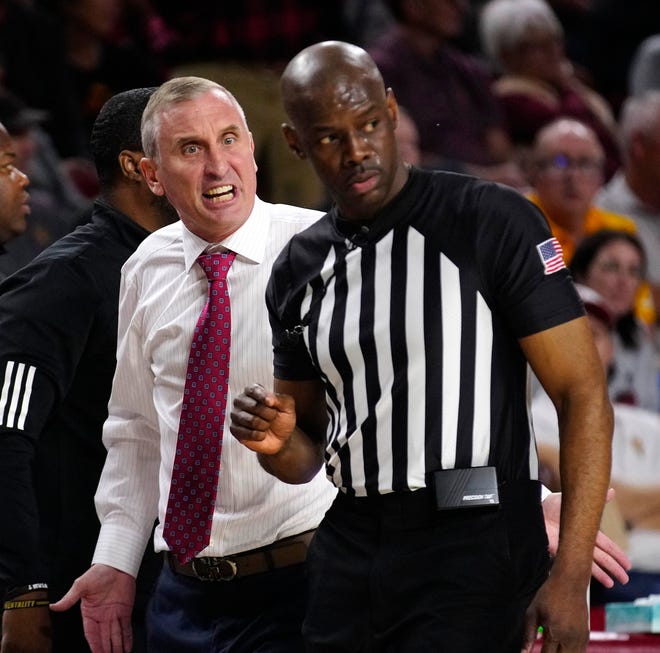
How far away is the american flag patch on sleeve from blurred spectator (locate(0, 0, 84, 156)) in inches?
181

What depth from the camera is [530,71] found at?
8.02 m

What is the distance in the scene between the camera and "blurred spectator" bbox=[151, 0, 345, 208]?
664 centimetres

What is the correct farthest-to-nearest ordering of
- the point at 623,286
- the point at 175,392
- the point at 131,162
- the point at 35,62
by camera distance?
the point at 35,62
the point at 623,286
the point at 131,162
the point at 175,392

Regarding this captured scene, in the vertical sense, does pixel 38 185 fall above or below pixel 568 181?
below

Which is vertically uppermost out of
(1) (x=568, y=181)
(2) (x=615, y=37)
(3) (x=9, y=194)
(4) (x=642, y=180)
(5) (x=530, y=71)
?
(2) (x=615, y=37)

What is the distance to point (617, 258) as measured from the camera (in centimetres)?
624

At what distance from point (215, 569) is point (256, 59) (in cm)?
420

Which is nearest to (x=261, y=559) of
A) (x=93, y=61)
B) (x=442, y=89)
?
(x=93, y=61)

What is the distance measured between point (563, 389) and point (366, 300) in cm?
36

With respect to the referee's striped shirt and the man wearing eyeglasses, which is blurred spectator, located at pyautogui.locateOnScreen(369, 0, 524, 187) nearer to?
the man wearing eyeglasses

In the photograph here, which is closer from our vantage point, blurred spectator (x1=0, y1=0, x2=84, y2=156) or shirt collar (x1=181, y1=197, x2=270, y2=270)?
shirt collar (x1=181, y1=197, x2=270, y2=270)

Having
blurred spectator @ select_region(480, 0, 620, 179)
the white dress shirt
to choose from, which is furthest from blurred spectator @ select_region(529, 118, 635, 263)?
the white dress shirt

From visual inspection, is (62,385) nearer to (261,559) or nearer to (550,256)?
(261,559)

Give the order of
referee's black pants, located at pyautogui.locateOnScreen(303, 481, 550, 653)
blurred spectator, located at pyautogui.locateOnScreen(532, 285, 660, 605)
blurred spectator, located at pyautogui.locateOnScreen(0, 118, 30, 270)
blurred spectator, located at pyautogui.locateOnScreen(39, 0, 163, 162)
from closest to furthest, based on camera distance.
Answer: referee's black pants, located at pyautogui.locateOnScreen(303, 481, 550, 653) → blurred spectator, located at pyautogui.locateOnScreen(0, 118, 30, 270) → blurred spectator, located at pyautogui.locateOnScreen(532, 285, 660, 605) → blurred spectator, located at pyautogui.locateOnScreen(39, 0, 163, 162)
